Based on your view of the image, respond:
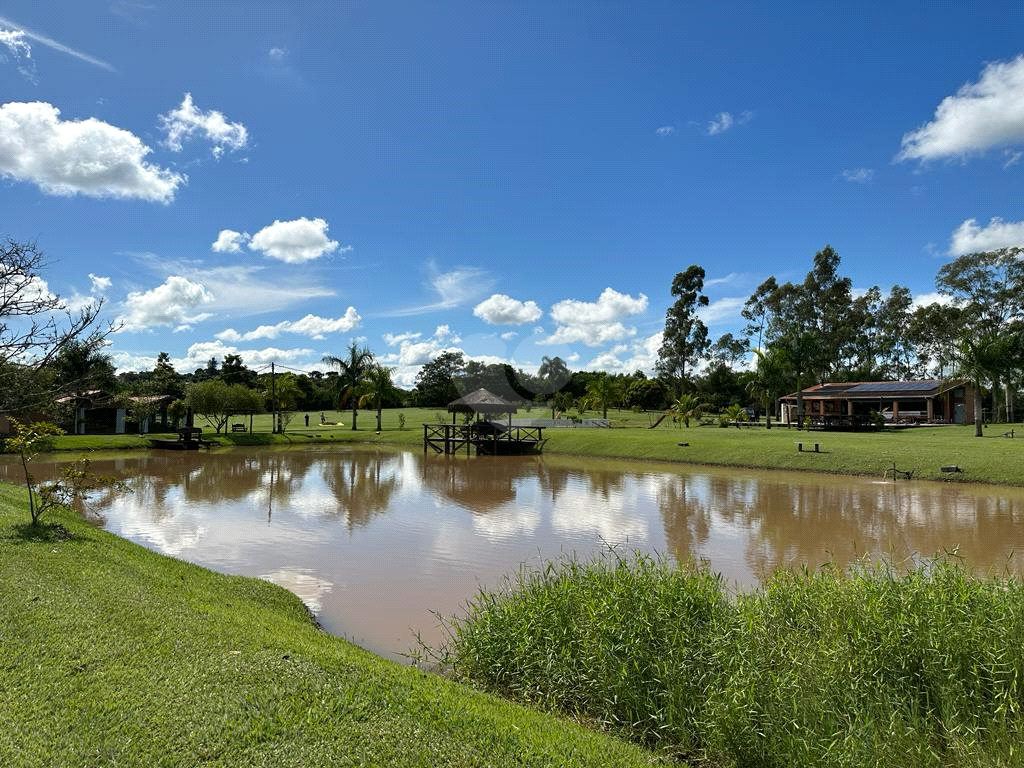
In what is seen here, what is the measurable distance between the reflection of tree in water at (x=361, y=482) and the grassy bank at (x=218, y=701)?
30.2 feet

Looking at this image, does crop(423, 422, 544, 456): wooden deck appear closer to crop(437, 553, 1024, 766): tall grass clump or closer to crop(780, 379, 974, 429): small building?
crop(780, 379, 974, 429): small building

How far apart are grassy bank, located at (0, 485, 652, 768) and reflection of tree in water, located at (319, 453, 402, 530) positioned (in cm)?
919

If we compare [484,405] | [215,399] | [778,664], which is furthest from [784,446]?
[215,399]

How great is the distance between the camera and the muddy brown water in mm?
9641

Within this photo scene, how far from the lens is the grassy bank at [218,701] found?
355 centimetres

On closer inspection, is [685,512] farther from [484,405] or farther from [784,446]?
[484,405]

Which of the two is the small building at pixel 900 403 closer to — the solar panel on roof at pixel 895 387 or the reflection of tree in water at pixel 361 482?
the solar panel on roof at pixel 895 387

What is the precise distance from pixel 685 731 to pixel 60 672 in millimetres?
4279

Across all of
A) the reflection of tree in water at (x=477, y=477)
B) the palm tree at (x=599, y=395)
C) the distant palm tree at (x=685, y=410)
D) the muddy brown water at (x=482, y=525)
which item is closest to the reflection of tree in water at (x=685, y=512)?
the muddy brown water at (x=482, y=525)

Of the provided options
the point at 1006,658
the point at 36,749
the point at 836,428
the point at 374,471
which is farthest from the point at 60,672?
the point at 836,428

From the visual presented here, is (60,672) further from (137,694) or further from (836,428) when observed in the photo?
(836,428)

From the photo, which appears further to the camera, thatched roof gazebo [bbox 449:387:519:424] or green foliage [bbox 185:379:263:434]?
green foliage [bbox 185:379:263:434]

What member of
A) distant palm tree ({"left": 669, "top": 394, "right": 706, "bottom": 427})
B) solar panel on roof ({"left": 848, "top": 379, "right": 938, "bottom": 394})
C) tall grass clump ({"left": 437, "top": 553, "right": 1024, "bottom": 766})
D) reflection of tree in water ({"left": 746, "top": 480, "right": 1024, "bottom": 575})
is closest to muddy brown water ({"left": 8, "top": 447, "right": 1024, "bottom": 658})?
reflection of tree in water ({"left": 746, "top": 480, "right": 1024, "bottom": 575})

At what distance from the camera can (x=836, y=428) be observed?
1547 inches
